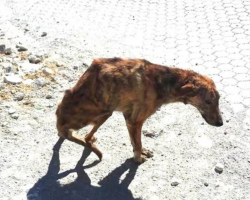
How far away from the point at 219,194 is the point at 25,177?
6.83 feet

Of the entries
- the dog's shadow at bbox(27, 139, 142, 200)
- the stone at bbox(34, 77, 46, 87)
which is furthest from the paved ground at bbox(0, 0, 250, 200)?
the stone at bbox(34, 77, 46, 87)

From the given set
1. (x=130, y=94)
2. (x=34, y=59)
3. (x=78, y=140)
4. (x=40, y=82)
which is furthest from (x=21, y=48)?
(x=130, y=94)

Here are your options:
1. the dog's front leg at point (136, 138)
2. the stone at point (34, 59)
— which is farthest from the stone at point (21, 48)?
the dog's front leg at point (136, 138)

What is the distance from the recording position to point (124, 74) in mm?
4707

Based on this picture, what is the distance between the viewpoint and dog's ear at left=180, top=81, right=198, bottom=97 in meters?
4.70

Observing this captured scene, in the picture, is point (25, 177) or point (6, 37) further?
point (6, 37)

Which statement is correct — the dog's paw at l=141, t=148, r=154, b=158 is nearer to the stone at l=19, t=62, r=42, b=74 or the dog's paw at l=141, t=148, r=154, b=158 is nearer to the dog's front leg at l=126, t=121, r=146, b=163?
the dog's front leg at l=126, t=121, r=146, b=163

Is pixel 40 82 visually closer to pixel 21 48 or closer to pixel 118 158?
pixel 21 48

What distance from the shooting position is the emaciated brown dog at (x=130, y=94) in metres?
4.65

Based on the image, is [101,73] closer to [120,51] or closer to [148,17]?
[120,51]

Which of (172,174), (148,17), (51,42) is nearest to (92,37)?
(51,42)

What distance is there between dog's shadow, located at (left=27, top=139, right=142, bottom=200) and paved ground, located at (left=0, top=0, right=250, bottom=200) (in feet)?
0.03

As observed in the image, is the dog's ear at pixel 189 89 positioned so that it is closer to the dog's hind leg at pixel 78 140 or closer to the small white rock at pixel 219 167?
the small white rock at pixel 219 167

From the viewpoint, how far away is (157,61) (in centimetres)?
709
